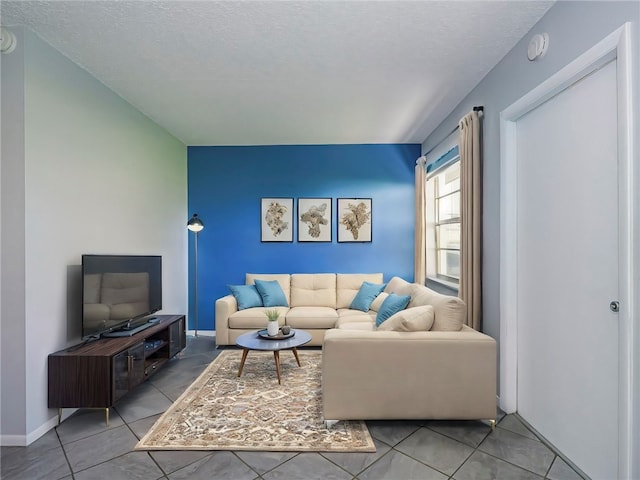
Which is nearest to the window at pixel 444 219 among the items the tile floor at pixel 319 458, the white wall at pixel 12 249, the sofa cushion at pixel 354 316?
the sofa cushion at pixel 354 316

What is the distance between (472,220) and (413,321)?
1.16 meters

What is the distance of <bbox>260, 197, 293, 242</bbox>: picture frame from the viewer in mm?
4965

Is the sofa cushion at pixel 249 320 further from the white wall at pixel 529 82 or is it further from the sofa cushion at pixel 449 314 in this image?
the white wall at pixel 529 82

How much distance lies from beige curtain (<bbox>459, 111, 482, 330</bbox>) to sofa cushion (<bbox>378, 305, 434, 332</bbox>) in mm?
655

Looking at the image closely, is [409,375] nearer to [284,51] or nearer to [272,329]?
[272,329]

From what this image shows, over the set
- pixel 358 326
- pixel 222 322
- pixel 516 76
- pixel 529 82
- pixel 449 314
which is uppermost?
pixel 516 76

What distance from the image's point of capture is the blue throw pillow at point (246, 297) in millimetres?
4297

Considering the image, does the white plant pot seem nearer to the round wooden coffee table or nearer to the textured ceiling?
the round wooden coffee table

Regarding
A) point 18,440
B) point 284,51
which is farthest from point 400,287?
point 18,440

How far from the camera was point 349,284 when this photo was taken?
4695mm

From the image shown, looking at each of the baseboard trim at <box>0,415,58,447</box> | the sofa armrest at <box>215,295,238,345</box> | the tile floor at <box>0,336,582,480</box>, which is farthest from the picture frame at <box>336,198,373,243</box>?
the baseboard trim at <box>0,415,58,447</box>

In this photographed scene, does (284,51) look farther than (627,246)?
Yes

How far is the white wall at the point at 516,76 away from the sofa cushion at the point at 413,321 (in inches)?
25.3

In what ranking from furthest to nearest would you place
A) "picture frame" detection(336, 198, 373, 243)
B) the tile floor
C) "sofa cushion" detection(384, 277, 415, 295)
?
"picture frame" detection(336, 198, 373, 243)
"sofa cushion" detection(384, 277, 415, 295)
the tile floor
